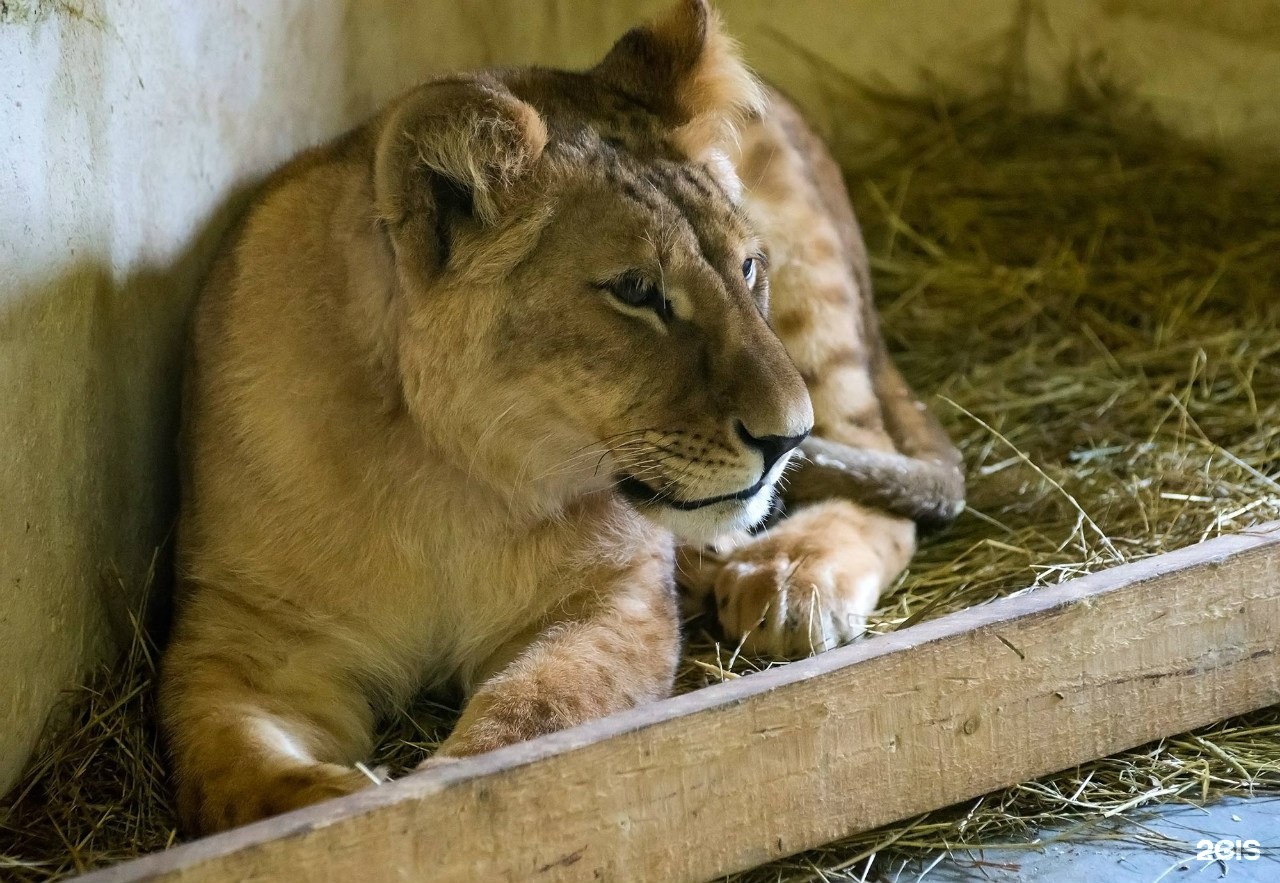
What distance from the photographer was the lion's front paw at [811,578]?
99.3 inches

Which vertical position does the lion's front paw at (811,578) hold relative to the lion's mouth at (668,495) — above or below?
below

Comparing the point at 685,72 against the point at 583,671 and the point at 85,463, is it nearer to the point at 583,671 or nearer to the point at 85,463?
the point at 583,671

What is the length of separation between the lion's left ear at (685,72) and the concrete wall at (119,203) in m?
0.79

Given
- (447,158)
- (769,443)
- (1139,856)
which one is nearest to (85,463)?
(447,158)

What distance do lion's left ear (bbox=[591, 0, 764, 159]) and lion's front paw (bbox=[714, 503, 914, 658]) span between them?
2.60ft

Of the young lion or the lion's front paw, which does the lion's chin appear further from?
the lion's front paw

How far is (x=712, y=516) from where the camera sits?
2.15 meters

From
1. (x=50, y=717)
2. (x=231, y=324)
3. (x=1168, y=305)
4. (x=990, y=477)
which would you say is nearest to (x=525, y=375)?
(x=231, y=324)

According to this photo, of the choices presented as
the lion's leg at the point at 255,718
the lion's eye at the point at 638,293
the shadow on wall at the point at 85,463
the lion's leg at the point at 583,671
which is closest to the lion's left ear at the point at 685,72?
the lion's eye at the point at 638,293

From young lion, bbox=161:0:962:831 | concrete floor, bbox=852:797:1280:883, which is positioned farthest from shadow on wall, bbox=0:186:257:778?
concrete floor, bbox=852:797:1280:883

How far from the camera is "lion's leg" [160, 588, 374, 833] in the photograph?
190 centimetres

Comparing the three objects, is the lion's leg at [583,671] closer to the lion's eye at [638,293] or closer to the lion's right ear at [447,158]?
the lion's eye at [638,293]

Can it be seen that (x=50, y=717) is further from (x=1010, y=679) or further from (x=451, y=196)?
(x=1010, y=679)

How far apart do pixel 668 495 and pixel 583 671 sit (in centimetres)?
30
